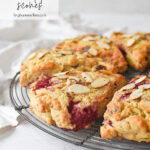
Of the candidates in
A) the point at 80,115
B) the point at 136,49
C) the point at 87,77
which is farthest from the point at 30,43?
the point at 80,115

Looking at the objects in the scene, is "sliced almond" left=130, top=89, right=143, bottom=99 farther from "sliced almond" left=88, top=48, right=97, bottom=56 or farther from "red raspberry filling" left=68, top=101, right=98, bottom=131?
"sliced almond" left=88, top=48, right=97, bottom=56

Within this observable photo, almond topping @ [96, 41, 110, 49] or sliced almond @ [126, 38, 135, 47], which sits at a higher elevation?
sliced almond @ [126, 38, 135, 47]

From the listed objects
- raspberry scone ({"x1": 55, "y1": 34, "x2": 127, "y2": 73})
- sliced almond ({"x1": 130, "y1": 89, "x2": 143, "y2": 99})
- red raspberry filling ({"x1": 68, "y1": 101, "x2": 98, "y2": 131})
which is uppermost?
raspberry scone ({"x1": 55, "y1": 34, "x2": 127, "y2": 73})

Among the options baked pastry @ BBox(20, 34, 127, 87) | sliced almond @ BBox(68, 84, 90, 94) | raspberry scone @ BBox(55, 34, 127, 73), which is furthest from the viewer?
raspberry scone @ BBox(55, 34, 127, 73)

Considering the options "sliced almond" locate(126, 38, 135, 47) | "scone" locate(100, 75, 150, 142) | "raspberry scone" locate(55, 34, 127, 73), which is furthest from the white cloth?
"sliced almond" locate(126, 38, 135, 47)

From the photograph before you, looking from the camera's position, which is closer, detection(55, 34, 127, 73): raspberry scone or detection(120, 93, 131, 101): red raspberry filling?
detection(120, 93, 131, 101): red raspberry filling

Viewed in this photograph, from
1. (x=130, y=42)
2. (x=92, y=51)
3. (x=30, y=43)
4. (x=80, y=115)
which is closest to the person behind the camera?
Result: (x=80, y=115)

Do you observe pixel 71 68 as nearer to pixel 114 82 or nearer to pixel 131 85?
pixel 114 82

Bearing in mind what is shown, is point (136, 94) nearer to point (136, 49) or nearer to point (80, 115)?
point (80, 115)
